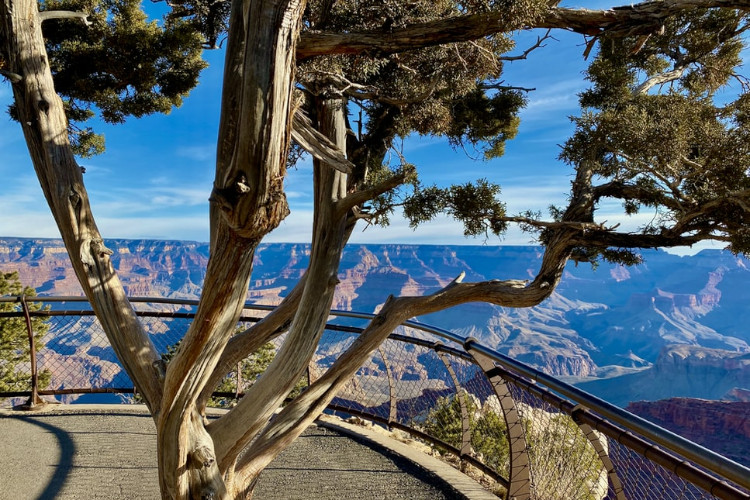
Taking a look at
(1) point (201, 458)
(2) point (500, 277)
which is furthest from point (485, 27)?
(2) point (500, 277)

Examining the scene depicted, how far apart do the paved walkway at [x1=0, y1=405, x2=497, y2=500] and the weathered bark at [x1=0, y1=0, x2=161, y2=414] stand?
1.50m

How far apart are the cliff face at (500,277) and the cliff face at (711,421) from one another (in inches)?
3915

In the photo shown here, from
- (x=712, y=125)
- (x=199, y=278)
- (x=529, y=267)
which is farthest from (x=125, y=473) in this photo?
(x=199, y=278)

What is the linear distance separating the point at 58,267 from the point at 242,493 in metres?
183

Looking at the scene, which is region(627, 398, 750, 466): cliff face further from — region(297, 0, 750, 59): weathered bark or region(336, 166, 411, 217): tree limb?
region(336, 166, 411, 217): tree limb

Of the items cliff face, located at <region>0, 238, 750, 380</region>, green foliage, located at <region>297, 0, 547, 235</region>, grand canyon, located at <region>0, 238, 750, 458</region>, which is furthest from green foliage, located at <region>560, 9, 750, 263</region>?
cliff face, located at <region>0, 238, 750, 380</region>

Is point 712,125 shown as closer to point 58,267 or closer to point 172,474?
point 172,474

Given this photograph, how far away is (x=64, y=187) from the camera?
213 centimetres

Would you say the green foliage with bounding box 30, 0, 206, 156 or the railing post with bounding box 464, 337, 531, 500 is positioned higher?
the green foliage with bounding box 30, 0, 206, 156

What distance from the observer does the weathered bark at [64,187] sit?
2127mm

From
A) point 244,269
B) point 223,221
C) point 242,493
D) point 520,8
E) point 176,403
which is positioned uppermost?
point 520,8

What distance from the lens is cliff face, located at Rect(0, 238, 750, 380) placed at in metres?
152

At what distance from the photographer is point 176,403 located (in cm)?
196

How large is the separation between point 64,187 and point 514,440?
2.82 m
